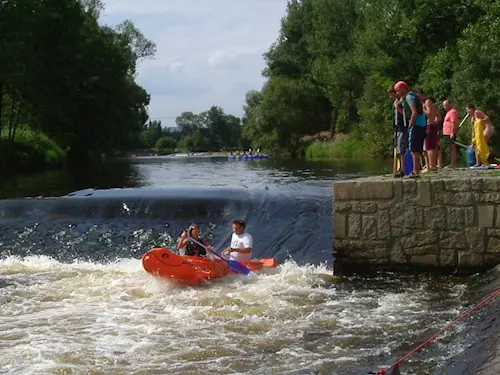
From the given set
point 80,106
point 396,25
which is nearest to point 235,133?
point 80,106

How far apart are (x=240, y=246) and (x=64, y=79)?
3513cm

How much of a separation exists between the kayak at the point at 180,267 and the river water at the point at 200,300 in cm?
17

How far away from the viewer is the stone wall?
909cm

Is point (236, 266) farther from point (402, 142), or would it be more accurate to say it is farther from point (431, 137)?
point (431, 137)

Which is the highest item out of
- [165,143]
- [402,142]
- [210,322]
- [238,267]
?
[165,143]

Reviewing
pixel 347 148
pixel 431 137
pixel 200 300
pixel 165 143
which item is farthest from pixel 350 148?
pixel 165 143

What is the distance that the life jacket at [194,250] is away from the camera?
33.8 ft

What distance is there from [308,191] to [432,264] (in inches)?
250

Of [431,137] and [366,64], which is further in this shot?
[366,64]

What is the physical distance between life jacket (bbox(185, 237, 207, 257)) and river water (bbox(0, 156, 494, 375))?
76 centimetres

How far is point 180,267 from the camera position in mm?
9484

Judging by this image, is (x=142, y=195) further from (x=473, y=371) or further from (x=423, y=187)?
(x=473, y=371)

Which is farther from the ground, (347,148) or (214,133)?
(214,133)

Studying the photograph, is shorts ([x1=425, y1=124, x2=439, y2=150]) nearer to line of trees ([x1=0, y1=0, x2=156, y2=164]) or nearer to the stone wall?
the stone wall
